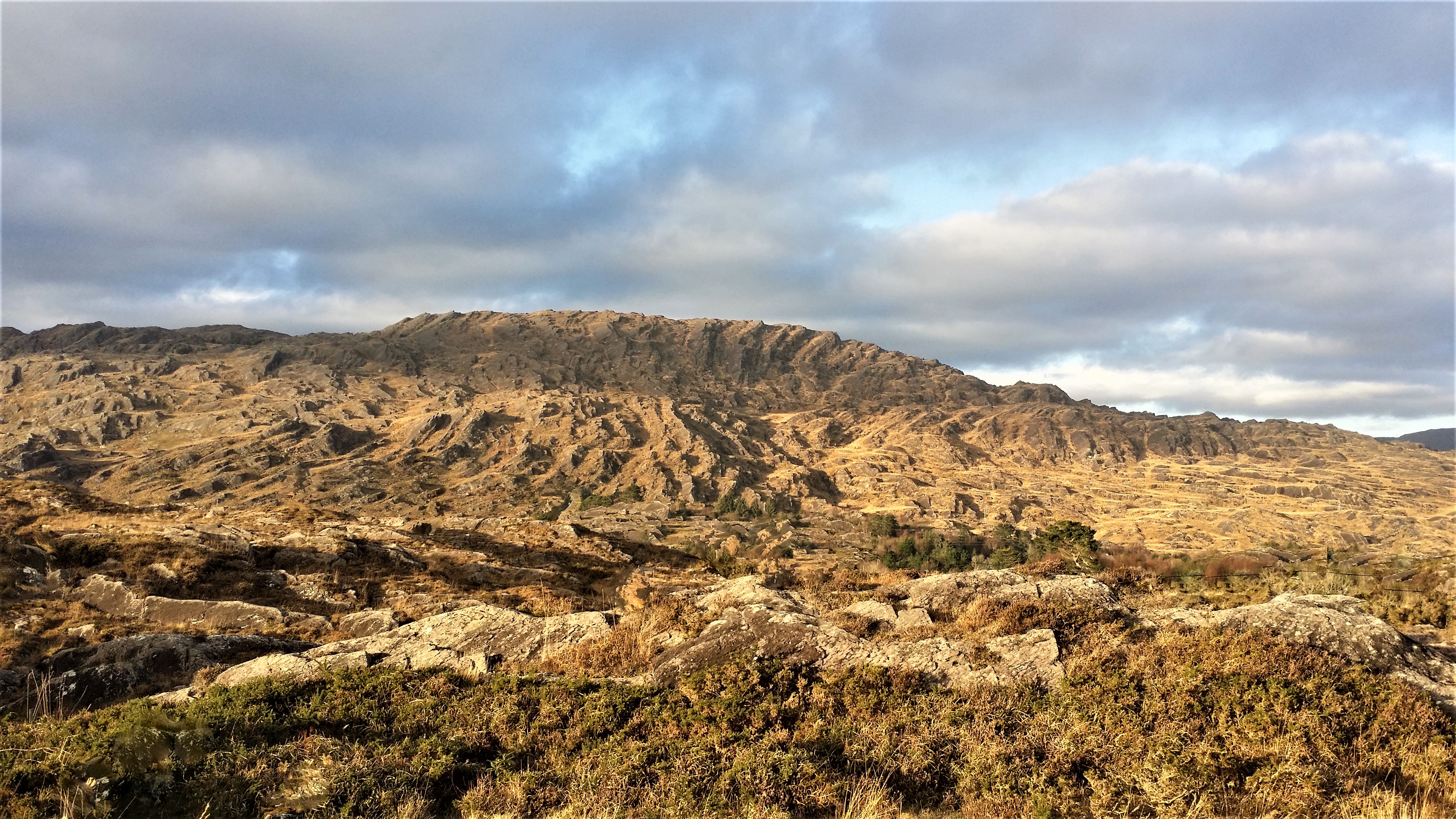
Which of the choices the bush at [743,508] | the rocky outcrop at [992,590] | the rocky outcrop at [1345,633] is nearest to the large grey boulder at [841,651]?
the rocky outcrop at [992,590]

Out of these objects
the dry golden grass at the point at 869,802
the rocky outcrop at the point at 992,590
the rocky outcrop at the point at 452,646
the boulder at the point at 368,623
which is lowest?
the boulder at the point at 368,623

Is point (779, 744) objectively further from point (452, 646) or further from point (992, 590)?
point (992, 590)

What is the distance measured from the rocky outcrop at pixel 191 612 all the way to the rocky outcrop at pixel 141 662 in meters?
2.42

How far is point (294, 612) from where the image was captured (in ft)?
62.4

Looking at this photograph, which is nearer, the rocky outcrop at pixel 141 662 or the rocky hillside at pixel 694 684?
the rocky hillside at pixel 694 684

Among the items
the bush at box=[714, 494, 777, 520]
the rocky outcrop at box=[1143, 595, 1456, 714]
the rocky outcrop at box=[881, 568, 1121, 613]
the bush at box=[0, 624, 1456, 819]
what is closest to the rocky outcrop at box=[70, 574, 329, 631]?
the bush at box=[0, 624, 1456, 819]

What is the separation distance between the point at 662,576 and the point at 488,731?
1810 cm

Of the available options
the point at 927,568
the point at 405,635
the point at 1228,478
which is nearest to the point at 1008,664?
the point at 405,635

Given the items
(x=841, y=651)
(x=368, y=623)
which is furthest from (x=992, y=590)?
(x=368, y=623)

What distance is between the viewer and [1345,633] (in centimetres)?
1116

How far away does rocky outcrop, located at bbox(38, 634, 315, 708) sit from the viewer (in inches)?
500

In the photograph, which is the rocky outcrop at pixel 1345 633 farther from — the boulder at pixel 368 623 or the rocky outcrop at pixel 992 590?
the boulder at pixel 368 623

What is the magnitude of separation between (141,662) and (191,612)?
6032 mm

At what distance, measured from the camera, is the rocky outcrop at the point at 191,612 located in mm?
18172
